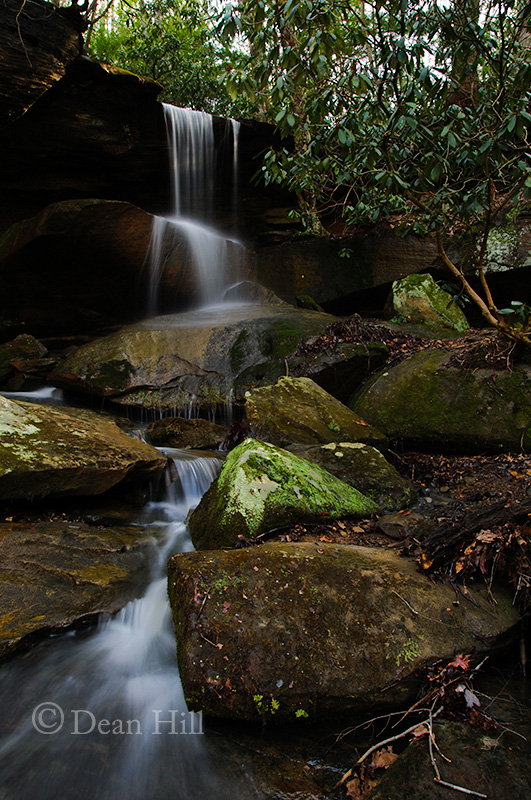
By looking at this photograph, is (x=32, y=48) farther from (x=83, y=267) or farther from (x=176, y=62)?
(x=176, y=62)

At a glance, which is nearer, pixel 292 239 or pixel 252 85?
pixel 252 85

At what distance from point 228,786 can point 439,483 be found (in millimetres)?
3617

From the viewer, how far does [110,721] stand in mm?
2666

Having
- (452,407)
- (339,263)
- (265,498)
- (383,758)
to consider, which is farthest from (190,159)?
(383,758)

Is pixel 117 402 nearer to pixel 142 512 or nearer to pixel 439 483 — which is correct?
pixel 142 512

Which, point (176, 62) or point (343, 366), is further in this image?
point (176, 62)

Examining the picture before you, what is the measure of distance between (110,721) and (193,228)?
1071 cm

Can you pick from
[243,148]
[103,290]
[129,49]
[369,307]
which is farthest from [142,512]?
[129,49]

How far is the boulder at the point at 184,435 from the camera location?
21.9 feet

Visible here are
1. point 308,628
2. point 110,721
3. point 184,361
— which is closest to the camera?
point 308,628

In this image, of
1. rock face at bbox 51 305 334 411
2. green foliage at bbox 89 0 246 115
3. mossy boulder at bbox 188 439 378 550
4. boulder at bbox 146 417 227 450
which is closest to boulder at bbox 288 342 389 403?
rock face at bbox 51 305 334 411

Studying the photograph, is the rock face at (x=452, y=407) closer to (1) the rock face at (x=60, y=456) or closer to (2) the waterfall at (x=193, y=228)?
(1) the rock face at (x=60, y=456)

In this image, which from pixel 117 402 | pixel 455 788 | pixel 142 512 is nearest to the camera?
pixel 455 788

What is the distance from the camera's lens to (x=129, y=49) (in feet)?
47.0
